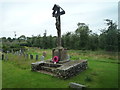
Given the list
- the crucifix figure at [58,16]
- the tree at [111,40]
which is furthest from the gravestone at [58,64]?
the tree at [111,40]

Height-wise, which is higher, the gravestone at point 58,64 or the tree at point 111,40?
the tree at point 111,40

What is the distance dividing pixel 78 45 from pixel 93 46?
3759mm

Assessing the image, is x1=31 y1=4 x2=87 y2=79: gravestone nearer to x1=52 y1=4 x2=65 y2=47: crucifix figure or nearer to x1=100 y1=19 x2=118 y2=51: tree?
x1=52 y1=4 x2=65 y2=47: crucifix figure

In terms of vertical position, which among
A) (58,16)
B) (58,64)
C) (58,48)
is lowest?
(58,64)

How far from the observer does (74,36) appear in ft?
95.6

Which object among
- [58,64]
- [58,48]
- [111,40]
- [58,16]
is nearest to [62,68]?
[58,64]

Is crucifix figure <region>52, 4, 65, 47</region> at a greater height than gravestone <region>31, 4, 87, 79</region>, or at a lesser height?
greater

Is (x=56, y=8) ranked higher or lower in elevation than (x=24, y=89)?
higher

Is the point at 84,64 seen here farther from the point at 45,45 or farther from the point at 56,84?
the point at 45,45

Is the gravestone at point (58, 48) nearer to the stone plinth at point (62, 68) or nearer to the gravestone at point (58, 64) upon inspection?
the gravestone at point (58, 64)

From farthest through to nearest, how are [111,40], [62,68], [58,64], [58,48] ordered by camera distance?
[111,40] → [58,48] → [58,64] → [62,68]

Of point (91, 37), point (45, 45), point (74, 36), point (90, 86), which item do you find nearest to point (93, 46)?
point (91, 37)

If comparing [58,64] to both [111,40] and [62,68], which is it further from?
[111,40]

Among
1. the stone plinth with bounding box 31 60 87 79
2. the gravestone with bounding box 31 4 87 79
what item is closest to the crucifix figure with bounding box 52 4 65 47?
the gravestone with bounding box 31 4 87 79
